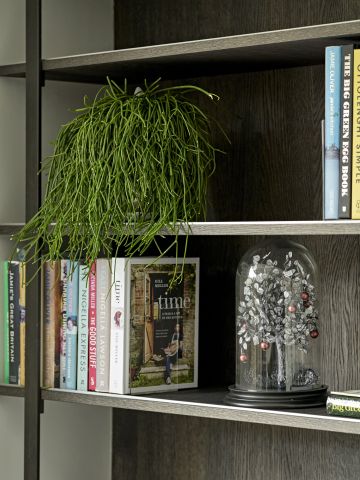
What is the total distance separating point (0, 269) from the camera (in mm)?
2404

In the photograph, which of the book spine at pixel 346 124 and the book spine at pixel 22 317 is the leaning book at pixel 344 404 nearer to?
the book spine at pixel 346 124

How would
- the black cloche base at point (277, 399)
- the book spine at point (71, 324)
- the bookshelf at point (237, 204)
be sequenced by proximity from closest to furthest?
the black cloche base at point (277, 399), the bookshelf at point (237, 204), the book spine at point (71, 324)

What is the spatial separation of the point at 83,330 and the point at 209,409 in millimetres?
362

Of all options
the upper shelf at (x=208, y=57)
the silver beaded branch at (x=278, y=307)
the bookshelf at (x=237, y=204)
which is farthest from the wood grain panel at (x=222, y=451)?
the upper shelf at (x=208, y=57)

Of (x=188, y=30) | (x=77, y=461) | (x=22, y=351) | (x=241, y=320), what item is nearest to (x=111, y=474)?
(x=77, y=461)

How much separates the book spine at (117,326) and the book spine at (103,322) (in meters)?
0.01

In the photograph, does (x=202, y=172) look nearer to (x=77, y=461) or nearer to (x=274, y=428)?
(x=274, y=428)

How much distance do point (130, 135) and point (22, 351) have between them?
57cm

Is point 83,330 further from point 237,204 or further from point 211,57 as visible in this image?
point 211,57

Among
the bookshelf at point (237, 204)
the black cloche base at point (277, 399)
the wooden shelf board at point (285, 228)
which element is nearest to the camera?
the wooden shelf board at point (285, 228)

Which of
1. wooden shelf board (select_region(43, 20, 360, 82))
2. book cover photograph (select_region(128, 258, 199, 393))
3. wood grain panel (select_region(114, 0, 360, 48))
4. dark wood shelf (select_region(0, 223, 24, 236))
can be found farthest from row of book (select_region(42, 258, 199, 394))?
wood grain panel (select_region(114, 0, 360, 48))

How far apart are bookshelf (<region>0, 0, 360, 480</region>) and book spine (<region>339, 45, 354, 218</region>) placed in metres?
0.13

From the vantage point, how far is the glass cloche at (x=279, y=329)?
2.08 m

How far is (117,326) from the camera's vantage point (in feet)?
7.18
